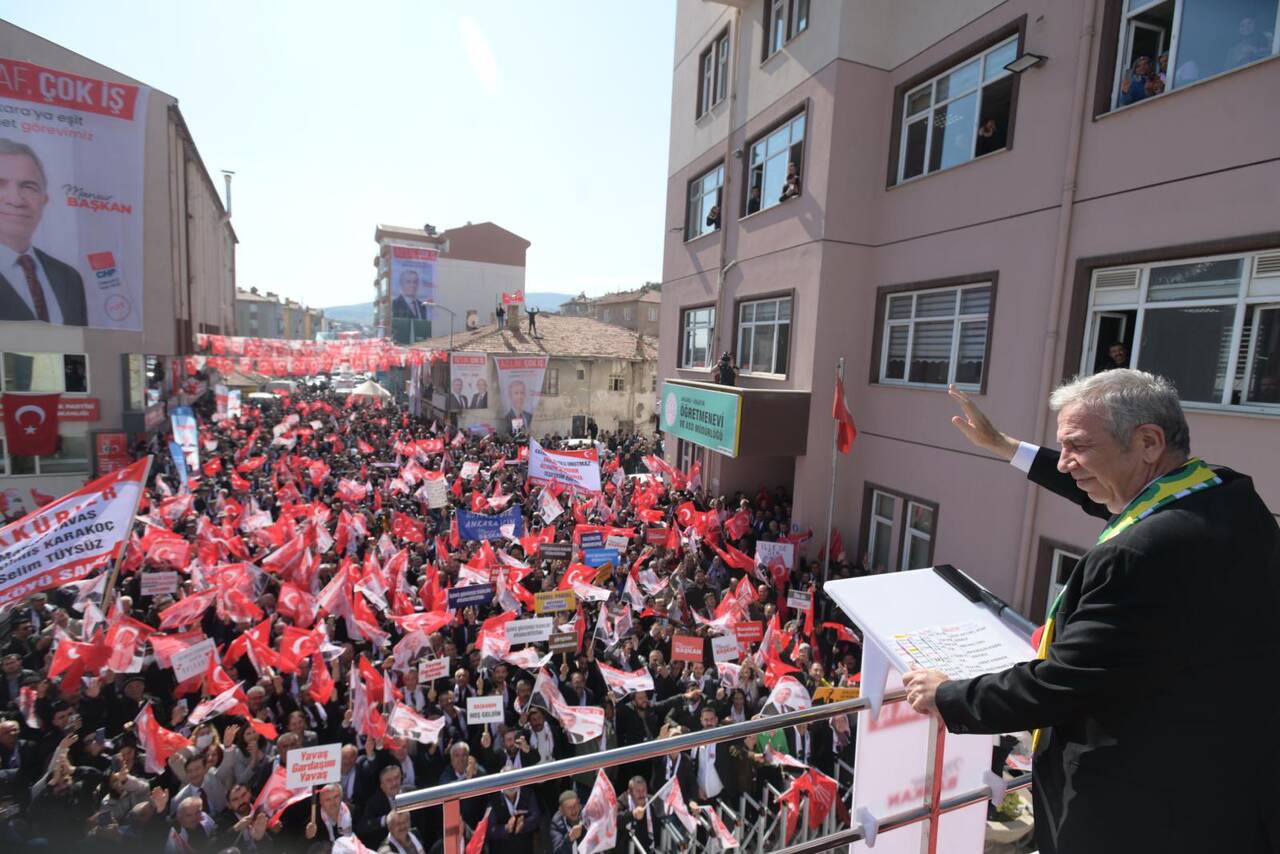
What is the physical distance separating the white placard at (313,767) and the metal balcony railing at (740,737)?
13.4 ft

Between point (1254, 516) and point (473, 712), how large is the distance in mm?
6237

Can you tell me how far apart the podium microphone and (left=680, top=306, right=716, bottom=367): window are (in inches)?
570

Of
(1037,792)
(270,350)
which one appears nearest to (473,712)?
(1037,792)

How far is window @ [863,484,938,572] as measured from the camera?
11125 mm

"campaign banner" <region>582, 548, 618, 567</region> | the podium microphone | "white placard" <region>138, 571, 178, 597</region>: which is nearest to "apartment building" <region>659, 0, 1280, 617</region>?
"campaign banner" <region>582, 548, 618, 567</region>

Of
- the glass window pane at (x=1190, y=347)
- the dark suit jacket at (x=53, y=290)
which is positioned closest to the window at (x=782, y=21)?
the glass window pane at (x=1190, y=347)

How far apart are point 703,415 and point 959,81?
24.4ft

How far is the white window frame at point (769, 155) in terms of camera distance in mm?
13029

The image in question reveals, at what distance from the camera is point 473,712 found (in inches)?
251

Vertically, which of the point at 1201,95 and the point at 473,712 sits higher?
the point at 1201,95

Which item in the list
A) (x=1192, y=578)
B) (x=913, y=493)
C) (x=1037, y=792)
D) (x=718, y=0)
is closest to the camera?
(x=1192, y=578)

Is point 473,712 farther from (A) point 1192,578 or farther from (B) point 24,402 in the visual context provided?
(B) point 24,402

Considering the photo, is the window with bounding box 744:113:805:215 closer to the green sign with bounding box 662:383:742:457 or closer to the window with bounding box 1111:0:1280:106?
the green sign with bounding box 662:383:742:457

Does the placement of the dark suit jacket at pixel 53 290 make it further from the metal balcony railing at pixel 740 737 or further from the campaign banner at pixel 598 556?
the metal balcony railing at pixel 740 737
